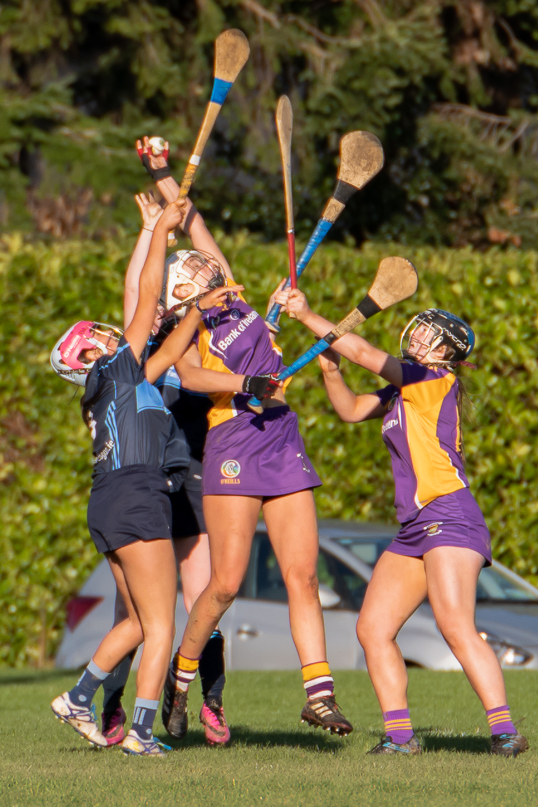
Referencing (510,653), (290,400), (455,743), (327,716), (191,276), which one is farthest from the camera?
(290,400)

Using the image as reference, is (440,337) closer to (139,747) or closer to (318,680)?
(318,680)

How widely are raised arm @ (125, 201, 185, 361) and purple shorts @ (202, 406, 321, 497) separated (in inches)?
20.8

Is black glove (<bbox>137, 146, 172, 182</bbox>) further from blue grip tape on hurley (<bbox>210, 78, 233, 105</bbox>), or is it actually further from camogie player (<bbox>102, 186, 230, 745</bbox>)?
blue grip tape on hurley (<bbox>210, 78, 233, 105</bbox>)

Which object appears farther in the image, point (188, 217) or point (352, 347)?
point (188, 217)

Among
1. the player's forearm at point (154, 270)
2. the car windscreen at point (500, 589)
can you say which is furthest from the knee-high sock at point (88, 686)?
the car windscreen at point (500, 589)

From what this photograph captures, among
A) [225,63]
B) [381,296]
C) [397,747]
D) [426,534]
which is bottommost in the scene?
[397,747]

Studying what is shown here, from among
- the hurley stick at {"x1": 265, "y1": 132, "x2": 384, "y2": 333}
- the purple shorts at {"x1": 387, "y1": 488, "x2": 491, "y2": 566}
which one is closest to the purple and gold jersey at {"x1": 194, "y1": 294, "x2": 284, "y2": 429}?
the hurley stick at {"x1": 265, "y1": 132, "x2": 384, "y2": 333}

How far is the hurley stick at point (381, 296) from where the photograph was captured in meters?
4.44

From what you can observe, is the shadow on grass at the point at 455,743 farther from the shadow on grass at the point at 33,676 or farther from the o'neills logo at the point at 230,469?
the shadow on grass at the point at 33,676

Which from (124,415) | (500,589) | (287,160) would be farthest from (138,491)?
(500,589)

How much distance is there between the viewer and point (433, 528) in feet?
14.2

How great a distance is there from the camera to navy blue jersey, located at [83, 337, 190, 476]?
14.6 feet

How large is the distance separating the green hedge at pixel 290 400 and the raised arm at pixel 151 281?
4.60 meters

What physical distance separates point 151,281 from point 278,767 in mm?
1975
